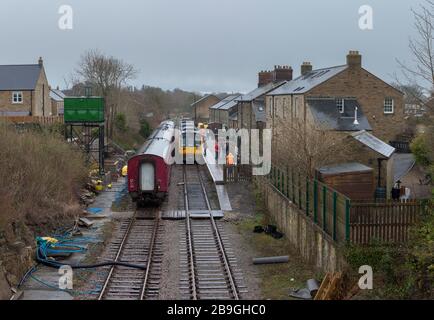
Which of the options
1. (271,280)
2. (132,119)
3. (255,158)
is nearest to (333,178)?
(271,280)

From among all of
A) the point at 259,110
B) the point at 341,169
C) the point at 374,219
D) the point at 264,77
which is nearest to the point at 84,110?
the point at 259,110

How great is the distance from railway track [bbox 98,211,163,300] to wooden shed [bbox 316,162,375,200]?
668 cm

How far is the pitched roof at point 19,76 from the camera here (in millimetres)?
50291

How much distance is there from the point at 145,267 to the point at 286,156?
1089cm

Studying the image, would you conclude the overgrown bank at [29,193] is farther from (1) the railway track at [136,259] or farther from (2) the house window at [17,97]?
(2) the house window at [17,97]

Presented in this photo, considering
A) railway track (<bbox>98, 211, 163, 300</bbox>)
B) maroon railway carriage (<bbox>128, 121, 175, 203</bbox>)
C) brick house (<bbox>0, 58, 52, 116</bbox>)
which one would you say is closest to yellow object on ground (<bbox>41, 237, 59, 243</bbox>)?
railway track (<bbox>98, 211, 163, 300</bbox>)

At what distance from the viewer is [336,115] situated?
104 ft

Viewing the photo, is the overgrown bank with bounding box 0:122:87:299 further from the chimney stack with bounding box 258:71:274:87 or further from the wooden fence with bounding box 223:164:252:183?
the chimney stack with bounding box 258:71:274:87

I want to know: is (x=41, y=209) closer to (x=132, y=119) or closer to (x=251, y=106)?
(x=251, y=106)

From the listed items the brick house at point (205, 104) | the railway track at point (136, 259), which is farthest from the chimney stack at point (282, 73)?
the brick house at point (205, 104)

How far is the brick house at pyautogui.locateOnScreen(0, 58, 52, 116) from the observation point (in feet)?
164

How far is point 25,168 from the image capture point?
19859mm

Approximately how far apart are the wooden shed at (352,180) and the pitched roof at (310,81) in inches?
442
